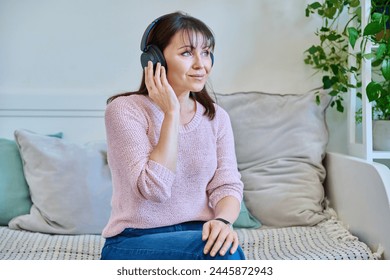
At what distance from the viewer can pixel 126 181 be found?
1033mm

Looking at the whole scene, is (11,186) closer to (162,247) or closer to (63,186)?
(63,186)

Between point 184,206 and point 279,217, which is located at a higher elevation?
point 184,206

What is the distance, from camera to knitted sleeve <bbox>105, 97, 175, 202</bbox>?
0.98 metres

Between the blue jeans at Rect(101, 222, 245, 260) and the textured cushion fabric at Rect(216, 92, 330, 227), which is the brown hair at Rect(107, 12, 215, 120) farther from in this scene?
the textured cushion fabric at Rect(216, 92, 330, 227)

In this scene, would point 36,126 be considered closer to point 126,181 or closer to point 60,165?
point 60,165

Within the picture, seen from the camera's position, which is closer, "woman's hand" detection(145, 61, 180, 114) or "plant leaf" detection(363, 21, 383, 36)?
"woman's hand" detection(145, 61, 180, 114)

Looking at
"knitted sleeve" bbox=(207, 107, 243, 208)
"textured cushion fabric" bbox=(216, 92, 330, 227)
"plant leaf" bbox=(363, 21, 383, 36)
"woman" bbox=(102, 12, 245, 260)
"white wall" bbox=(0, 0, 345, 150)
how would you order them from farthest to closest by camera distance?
"white wall" bbox=(0, 0, 345, 150) < "textured cushion fabric" bbox=(216, 92, 330, 227) < "plant leaf" bbox=(363, 21, 383, 36) < "knitted sleeve" bbox=(207, 107, 243, 208) < "woman" bbox=(102, 12, 245, 260)

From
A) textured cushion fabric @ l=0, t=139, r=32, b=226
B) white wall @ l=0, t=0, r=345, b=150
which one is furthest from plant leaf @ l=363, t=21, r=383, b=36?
textured cushion fabric @ l=0, t=139, r=32, b=226

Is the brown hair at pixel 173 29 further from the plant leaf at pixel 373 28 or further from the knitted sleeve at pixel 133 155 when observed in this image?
the plant leaf at pixel 373 28

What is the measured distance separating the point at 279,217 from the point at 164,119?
69 centimetres

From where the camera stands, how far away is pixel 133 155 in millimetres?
1001

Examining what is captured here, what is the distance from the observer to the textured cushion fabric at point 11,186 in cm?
160
